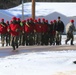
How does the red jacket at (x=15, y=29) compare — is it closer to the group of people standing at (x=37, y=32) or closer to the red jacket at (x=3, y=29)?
the group of people standing at (x=37, y=32)

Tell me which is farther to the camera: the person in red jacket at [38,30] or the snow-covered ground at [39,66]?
the person in red jacket at [38,30]

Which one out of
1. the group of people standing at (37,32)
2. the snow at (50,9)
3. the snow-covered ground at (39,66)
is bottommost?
the snow-covered ground at (39,66)

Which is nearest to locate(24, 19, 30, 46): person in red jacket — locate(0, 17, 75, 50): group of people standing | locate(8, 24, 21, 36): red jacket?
locate(0, 17, 75, 50): group of people standing

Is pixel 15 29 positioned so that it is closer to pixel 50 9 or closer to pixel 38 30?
pixel 38 30

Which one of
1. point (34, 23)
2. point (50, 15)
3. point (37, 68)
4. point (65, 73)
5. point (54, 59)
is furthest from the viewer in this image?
point (50, 15)

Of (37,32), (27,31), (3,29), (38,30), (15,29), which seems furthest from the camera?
(37,32)

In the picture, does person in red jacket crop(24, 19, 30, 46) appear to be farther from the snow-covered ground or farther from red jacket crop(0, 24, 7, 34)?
the snow-covered ground

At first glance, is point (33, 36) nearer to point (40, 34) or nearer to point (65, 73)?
point (40, 34)

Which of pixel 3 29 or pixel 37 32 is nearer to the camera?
pixel 3 29

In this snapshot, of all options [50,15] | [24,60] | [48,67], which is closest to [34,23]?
[24,60]

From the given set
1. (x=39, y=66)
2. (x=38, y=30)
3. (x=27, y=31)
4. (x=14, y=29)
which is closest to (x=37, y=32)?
(x=38, y=30)

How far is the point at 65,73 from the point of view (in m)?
12.3

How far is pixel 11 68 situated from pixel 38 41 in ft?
41.5

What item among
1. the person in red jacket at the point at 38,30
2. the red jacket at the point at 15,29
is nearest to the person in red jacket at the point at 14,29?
the red jacket at the point at 15,29
